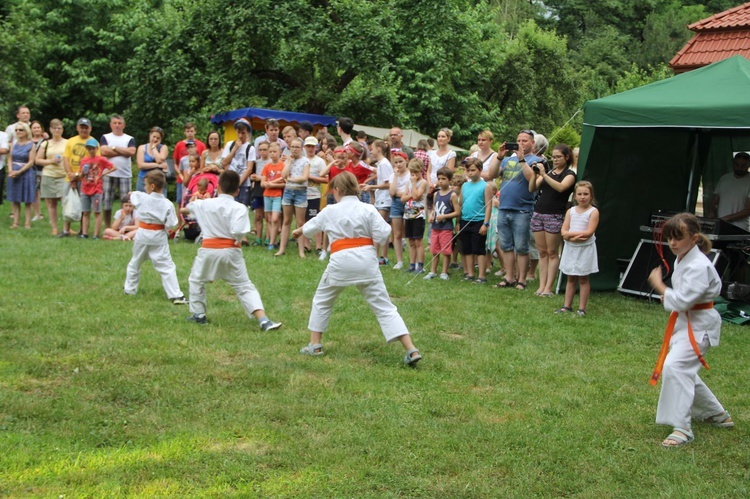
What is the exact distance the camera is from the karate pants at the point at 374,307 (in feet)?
24.3

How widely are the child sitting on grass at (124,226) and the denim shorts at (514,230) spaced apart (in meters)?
6.10

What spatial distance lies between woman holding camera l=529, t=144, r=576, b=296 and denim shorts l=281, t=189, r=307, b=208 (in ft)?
12.8

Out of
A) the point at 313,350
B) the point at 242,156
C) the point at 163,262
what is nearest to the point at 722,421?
the point at 313,350

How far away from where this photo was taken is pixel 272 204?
13.7 metres

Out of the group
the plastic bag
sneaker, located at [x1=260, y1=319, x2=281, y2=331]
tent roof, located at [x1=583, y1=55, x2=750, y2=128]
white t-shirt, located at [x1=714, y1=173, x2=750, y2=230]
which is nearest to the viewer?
sneaker, located at [x1=260, y1=319, x2=281, y2=331]

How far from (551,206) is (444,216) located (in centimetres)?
163

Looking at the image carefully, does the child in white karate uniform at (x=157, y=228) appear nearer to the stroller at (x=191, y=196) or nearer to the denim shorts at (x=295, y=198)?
the stroller at (x=191, y=196)

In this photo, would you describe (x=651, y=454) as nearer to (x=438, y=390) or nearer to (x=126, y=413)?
(x=438, y=390)

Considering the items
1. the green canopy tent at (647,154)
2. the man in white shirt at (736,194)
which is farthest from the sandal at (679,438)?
the man in white shirt at (736,194)

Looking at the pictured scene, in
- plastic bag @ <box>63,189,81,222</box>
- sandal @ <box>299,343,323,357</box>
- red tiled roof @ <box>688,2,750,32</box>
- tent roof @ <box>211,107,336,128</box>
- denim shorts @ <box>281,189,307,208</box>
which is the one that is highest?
red tiled roof @ <box>688,2,750,32</box>

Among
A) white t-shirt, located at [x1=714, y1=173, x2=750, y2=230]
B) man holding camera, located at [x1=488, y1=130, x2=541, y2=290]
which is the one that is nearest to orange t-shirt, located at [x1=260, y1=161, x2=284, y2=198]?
man holding camera, located at [x1=488, y1=130, x2=541, y2=290]

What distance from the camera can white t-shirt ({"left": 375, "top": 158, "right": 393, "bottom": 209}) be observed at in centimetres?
1282

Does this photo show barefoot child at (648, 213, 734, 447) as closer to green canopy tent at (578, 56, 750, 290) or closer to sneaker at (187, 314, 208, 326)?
green canopy tent at (578, 56, 750, 290)

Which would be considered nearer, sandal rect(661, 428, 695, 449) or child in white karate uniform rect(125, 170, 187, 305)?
sandal rect(661, 428, 695, 449)
